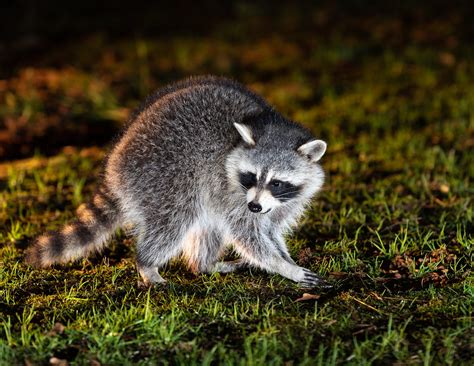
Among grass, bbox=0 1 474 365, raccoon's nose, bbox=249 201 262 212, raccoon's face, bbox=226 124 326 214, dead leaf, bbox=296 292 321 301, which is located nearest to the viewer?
grass, bbox=0 1 474 365

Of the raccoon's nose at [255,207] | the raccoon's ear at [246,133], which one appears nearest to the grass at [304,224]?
the raccoon's nose at [255,207]

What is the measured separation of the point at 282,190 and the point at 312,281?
51 centimetres

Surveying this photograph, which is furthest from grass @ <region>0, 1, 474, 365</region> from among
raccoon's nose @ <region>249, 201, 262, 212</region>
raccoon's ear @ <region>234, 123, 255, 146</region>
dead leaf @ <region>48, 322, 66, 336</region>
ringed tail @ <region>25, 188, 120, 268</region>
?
raccoon's ear @ <region>234, 123, 255, 146</region>

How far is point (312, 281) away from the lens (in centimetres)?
373

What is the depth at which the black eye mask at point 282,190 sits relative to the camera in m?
3.84

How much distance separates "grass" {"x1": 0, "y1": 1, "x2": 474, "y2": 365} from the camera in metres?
3.14

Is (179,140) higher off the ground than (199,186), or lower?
higher

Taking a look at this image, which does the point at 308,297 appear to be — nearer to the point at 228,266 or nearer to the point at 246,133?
the point at 228,266

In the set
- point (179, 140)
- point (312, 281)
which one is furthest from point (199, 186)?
point (312, 281)

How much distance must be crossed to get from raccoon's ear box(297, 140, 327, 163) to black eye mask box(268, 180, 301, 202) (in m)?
0.18

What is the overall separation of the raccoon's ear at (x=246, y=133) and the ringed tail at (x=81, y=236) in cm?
80

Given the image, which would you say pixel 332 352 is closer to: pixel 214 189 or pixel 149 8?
pixel 214 189

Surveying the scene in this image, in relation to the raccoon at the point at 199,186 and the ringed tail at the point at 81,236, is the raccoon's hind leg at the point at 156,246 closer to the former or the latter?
the raccoon at the point at 199,186

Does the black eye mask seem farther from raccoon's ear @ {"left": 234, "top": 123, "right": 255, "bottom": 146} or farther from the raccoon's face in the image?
raccoon's ear @ {"left": 234, "top": 123, "right": 255, "bottom": 146}
